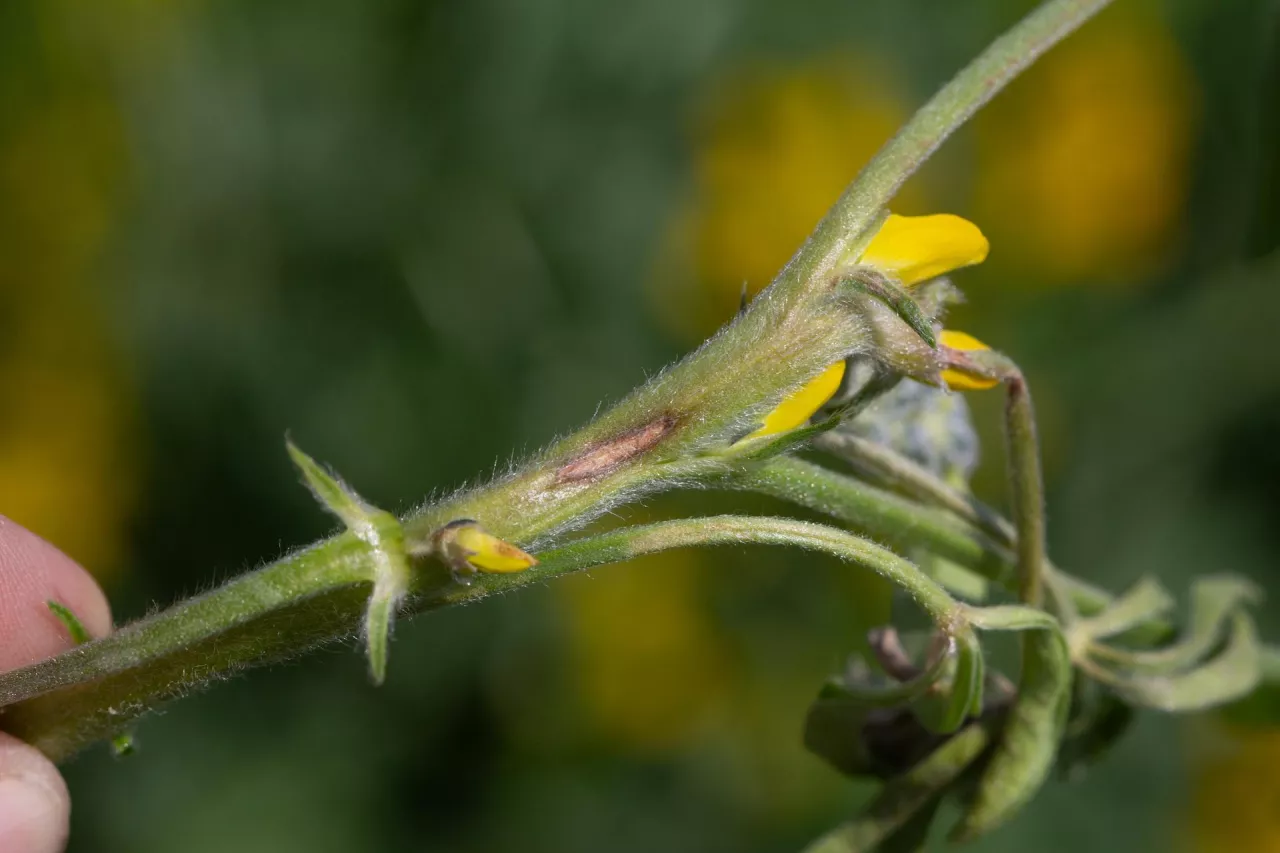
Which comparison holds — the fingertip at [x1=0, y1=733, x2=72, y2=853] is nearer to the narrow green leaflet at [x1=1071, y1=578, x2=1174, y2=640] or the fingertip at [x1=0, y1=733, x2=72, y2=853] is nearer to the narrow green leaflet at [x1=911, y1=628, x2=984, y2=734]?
the narrow green leaflet at [x1=911, y1=628, x2=984, y2=734]

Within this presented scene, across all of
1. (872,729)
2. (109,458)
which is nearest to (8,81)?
(109,458)

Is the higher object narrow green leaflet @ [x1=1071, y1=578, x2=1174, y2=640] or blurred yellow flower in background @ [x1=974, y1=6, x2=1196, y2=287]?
blurred yellow flower in background @ [x1=974, y1=6, x2=1196, y2=287]

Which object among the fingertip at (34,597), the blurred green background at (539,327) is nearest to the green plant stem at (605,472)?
the fingertip at (34,597)

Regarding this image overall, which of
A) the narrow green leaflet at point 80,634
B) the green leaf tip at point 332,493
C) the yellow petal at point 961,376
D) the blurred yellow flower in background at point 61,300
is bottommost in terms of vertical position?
the yellow petal at point 961,376

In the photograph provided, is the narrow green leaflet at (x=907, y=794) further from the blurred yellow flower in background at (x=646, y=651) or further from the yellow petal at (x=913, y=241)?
the blurred yellow flower in background at (x=646, y=651)

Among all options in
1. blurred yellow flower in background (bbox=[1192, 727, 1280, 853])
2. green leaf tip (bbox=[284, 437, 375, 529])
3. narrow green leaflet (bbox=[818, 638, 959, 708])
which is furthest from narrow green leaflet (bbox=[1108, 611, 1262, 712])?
blurred yellow flower in background (bbox=[1192, 727, 1280, 853])

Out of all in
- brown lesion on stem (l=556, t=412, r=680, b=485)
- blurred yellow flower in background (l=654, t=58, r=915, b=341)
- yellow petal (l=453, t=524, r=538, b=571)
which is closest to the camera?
yellow petal (l=453, t=524, r=538, b=571)

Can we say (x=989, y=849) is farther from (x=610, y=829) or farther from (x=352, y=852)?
(x=352, y=852)
